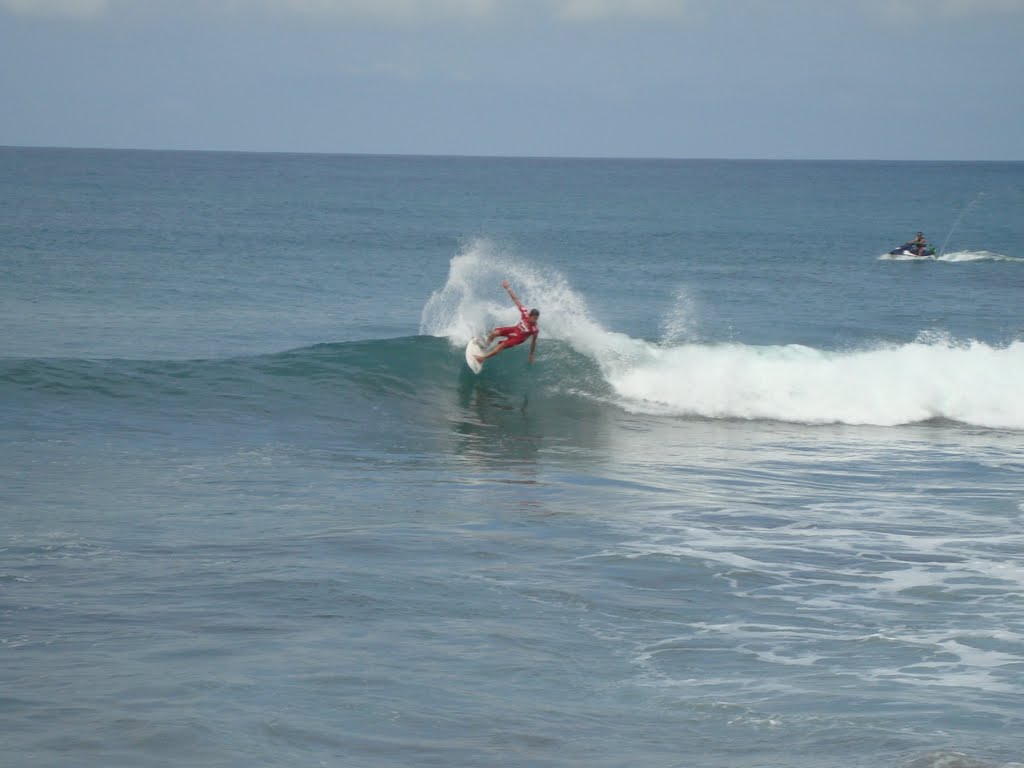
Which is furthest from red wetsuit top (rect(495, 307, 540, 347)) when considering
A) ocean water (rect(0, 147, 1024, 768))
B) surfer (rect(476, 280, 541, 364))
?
ocean water (rect(0, 147, 1024, 768))

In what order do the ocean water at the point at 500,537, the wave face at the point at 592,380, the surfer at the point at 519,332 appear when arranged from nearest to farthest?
1. the ocean water at the point at 500,537
2. the surfer at the point at 519,332
3. the wave face at the point at 592,380

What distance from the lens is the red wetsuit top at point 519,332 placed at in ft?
72.8

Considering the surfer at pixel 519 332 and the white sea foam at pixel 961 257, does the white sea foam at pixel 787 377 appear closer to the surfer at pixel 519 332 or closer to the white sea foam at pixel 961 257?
the surfer at pixel 519 332

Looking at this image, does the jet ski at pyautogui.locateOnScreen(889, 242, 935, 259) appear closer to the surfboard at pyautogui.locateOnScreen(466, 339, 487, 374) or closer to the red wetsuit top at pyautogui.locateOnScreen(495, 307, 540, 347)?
the surfboard at pyautogui.locateOnScreen(466, 339, 487, 374)

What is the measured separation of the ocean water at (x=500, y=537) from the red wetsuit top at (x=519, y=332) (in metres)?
1.48

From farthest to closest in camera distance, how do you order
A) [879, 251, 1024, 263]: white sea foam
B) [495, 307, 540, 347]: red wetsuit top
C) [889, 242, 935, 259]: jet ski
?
[879, 251, 1024, 263]: white sea foam → [889, 242, 935, 259]: jet ski → [495, 307, 540, 347]: red wetsuit top

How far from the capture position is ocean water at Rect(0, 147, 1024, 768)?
922cm

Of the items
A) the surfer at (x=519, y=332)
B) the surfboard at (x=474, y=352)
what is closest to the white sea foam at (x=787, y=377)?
the surfboard at (x=474, y=352)

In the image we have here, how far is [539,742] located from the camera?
8.91m

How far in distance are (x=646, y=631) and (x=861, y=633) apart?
192 cm

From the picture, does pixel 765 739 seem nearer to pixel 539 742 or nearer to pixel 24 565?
pixel 539 742

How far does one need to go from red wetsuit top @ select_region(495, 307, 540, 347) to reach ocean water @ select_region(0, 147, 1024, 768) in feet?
4.87

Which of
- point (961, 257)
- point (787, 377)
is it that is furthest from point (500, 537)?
point (961, 257)

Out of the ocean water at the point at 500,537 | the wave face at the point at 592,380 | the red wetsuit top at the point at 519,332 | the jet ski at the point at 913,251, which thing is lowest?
the ocean water at the point at 500,537
